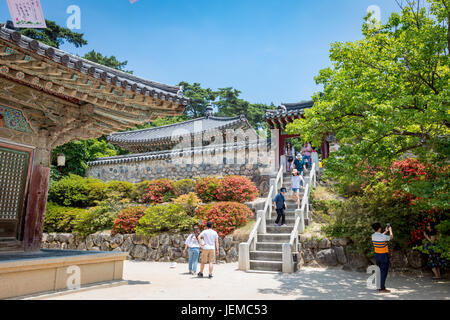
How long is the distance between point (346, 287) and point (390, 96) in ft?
14.4

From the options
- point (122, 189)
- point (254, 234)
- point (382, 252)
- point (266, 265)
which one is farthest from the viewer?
→ point (122, 189)

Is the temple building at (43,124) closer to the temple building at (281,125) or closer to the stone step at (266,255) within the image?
the stone step at (266,255)

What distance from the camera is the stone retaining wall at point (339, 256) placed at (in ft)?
29.3

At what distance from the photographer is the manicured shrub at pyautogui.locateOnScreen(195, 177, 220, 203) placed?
14711 millimetres

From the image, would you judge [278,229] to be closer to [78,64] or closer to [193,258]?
[193,258]

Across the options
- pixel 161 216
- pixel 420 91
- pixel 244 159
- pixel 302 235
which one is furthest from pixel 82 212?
pixel 420 91

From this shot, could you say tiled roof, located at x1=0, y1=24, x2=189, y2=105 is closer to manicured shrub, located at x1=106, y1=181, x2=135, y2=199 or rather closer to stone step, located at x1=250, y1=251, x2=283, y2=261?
stone step, located at x1=250, y1=251, x2=283, y2=261

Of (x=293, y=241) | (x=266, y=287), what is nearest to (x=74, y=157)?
(x=293, y=241)

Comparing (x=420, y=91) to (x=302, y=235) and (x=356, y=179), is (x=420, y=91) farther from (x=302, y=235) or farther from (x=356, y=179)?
(x=302, y=235)

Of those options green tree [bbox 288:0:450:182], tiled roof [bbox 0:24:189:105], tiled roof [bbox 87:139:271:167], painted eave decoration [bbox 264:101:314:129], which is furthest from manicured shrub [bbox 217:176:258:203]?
tiled roof [bbox 0:24:189:105]

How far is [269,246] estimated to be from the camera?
10.1 meters

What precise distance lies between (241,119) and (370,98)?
47.9 ft

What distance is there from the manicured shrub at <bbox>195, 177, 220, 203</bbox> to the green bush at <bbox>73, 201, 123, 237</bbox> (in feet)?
13.7

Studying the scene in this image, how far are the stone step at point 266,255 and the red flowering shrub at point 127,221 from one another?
5.94m
